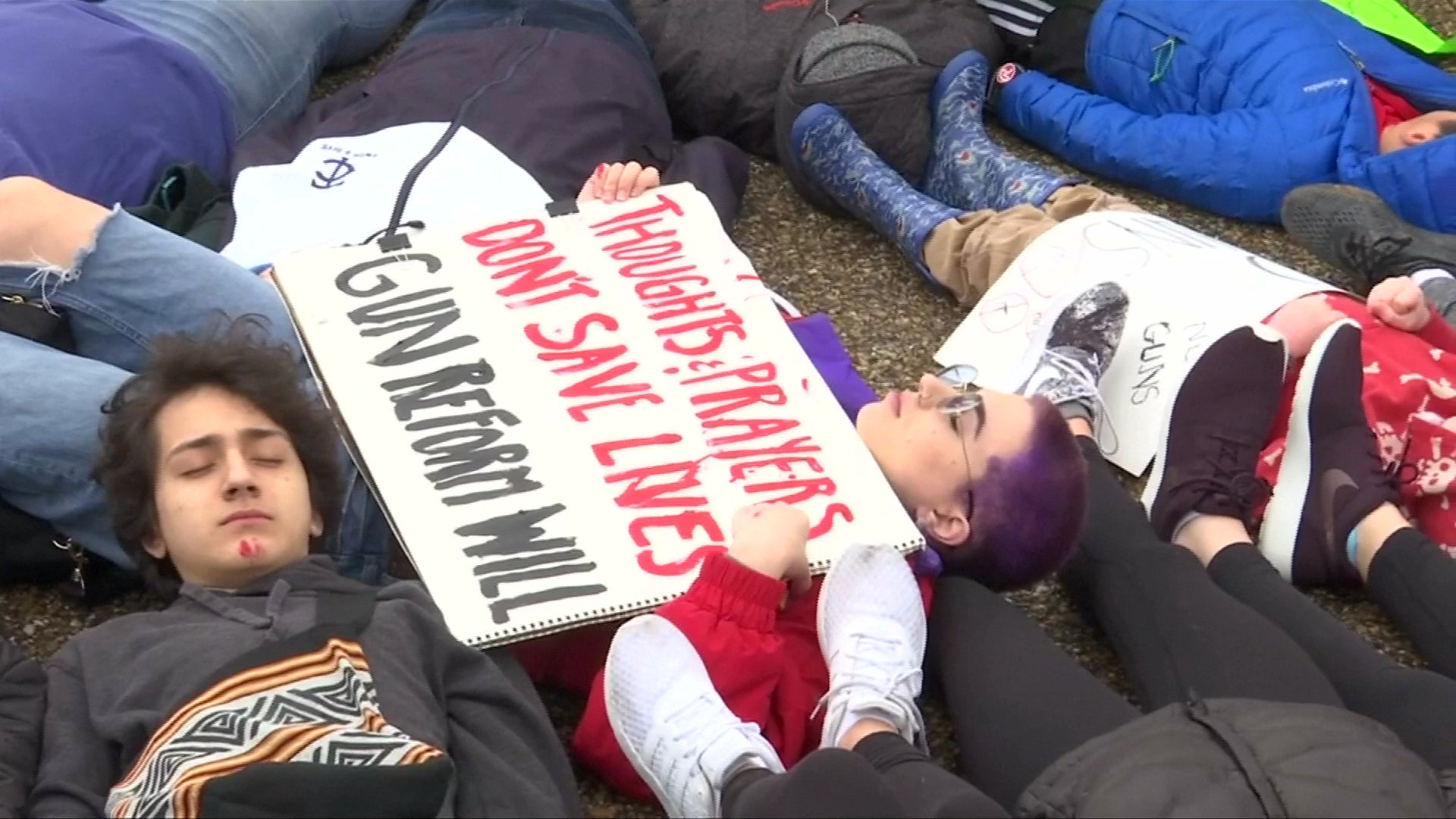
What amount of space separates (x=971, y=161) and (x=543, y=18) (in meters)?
0.54

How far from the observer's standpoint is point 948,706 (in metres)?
1.14

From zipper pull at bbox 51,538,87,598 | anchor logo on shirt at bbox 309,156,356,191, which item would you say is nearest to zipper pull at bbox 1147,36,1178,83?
anchor logo on shirt at bbox 309,156,356,191

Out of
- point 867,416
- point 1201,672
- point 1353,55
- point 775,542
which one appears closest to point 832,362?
point 867,416

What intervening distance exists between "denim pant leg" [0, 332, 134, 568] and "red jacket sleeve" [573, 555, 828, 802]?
16.2 inches

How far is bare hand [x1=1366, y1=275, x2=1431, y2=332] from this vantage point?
142 centimetres

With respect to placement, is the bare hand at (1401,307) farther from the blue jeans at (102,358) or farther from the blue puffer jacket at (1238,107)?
the blue jeans at (102,358)

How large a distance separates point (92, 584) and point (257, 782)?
0.45 m

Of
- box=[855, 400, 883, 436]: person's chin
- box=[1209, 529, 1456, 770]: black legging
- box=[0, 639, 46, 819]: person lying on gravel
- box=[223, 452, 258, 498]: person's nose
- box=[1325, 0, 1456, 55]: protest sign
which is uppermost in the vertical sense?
box=[1325, 0, 1456, 55]: protest sign

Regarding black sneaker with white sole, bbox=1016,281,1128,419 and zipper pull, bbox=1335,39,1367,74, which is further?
zipper pull, bbox=1335,39,1367,74

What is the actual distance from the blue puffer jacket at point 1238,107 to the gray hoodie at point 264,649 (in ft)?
3.57

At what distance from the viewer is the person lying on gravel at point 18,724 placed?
0.95 meters

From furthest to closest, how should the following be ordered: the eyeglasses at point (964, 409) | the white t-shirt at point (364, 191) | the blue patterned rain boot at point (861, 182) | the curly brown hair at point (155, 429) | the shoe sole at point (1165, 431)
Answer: the blue patterned rain boot at point (861, 182), the white t-shirt at point (364, 191), the shoe sole at point (1165, 431), the eyeglasses at point (964, 409), the curly brown hair at point (155, 429)

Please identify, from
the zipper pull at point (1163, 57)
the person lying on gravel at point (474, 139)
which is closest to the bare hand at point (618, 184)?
the person lying on gravel at point (474, 139)

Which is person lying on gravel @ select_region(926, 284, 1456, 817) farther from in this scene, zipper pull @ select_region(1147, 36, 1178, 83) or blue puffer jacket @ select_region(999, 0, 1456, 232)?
zipper pull @ select_region(1147, 36, 1178, 83)
